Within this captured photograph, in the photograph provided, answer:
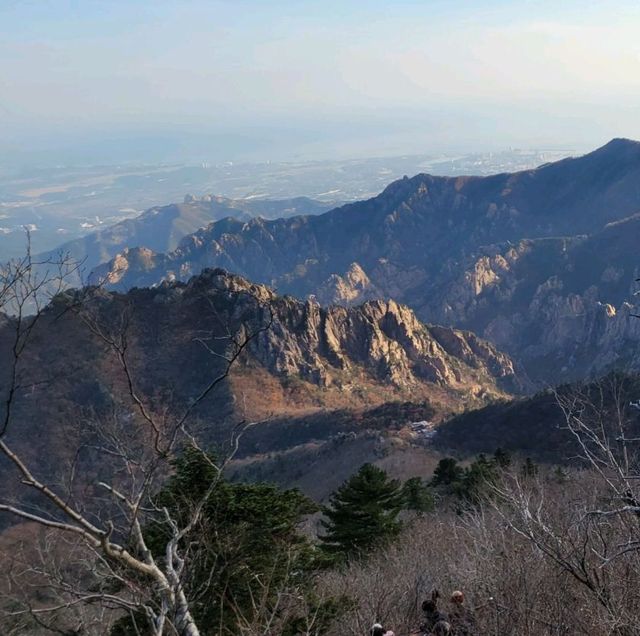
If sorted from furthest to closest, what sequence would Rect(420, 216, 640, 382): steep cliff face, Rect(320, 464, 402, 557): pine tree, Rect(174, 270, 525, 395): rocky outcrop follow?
Rect(420, 216, 640, 382): steep cliff face
Rect(174, 270, 525, 395): rocky outcrop
Rect(320, 464, 402, 557): pine tree

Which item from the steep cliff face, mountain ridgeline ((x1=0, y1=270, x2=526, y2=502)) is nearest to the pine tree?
mountain ridgeline ((x1=0, y1=270, x2=526, y2=502))

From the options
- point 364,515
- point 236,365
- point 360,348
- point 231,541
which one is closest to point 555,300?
point 360,348

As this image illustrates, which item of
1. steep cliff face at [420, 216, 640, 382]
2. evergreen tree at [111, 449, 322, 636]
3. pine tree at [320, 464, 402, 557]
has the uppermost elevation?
evergreen tree at [111, 449, 322, 636]

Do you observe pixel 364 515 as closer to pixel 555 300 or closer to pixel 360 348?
pixel 360 348

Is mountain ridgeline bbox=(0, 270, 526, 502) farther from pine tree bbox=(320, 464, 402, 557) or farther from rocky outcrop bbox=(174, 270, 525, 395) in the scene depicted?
pine tree bbox=(320, 464, 402, 557)

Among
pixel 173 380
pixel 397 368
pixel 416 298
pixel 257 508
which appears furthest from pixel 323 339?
pixel 416 298

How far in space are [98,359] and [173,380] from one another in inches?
323

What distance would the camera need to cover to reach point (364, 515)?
23328 millimetres

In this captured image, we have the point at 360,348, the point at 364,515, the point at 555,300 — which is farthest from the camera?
the point at 555,300

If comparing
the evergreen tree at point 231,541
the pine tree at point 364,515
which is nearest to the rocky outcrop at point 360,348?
the pine tree at point 364,515

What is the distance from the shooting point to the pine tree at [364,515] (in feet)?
74.9

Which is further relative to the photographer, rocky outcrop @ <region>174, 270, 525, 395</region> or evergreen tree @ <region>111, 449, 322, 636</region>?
rocky outcrop @ <region>174, 270, 525, 395</region>

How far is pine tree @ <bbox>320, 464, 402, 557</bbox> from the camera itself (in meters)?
22.8

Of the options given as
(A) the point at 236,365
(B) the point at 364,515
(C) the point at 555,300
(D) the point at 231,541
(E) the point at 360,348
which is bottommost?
(C) the point at 555,300
